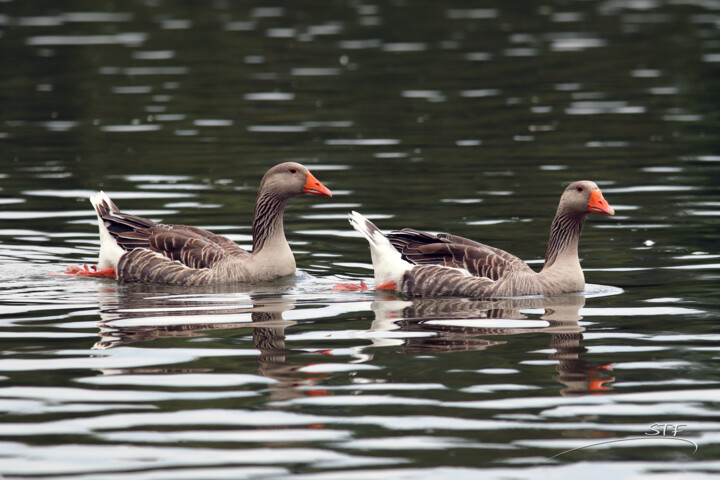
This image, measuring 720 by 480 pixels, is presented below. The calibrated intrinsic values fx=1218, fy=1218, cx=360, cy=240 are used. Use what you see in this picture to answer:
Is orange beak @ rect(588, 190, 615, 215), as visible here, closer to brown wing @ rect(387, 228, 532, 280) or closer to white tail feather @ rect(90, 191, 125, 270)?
brown wing @ rect(387, 228, 532, 280)

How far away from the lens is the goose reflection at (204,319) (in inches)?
441

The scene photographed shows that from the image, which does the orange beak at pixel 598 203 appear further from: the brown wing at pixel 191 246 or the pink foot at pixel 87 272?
the pink foot at pixel 87 272

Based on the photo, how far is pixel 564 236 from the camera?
49.2 ft

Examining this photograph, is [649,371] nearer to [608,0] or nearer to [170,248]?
[170,248]

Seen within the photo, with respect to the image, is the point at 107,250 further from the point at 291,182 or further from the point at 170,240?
the point at 291,182

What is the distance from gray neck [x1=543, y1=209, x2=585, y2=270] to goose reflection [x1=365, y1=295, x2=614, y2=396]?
1.86 feet

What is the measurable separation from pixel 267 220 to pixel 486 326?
427 centimetres

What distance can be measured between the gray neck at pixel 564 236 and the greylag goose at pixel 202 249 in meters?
2.98

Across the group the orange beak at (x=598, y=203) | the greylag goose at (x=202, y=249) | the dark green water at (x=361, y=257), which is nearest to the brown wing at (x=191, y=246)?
the greylag goose at (x=202, y=249)

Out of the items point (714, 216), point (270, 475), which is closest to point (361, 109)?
point (714, 216)

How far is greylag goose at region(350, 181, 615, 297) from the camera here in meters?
14.7

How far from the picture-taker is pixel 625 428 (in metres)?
9.55

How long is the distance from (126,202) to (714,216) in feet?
32.2

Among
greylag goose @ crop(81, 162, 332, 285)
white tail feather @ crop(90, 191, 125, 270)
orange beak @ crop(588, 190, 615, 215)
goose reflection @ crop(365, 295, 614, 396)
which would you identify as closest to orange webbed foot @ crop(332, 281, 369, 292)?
goose reflection @ crop(365, 295, 614, 396)
